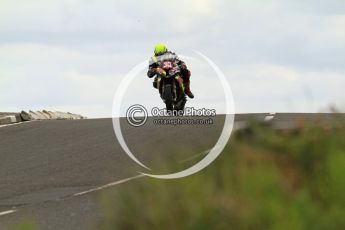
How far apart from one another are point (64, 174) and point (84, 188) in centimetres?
169

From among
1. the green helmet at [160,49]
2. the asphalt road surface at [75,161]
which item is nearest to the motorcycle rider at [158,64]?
the green helmet at [160,49]

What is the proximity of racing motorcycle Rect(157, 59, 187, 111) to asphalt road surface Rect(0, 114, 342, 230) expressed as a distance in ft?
4.11

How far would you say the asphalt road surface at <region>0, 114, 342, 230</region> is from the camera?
9.19 meters

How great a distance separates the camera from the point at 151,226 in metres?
6.56

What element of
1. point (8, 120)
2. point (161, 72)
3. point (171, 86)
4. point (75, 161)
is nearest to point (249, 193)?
point (75, 161)

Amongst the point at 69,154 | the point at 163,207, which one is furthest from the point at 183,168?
the point at 69,154

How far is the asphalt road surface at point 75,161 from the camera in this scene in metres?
9.19

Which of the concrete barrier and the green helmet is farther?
the concrete barrier

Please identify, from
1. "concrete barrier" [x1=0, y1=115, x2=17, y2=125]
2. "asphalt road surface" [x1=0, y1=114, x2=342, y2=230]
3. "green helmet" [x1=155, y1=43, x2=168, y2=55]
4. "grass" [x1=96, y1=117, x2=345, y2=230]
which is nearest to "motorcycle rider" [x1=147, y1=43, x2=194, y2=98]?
"green helmet" [x1=155, y1=43, x2=168, y2=55]

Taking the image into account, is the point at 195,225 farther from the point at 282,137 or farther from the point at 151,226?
the point at 282,137

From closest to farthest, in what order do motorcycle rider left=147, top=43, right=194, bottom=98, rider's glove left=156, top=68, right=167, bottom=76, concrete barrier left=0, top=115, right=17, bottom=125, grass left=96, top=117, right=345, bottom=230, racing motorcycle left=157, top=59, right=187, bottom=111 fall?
1. grass left=96, top=117, right=345, bottom=230
2. rider's glove left=156, top=68, right=167, bottom=76
3. racing motorcycle left=157, top=59, right=187, bottom=111
4. motorcycle rider left=147, top=43, right=194, bottom=98
5. concrete barrier left=0, top=115, right=17, bottom=125

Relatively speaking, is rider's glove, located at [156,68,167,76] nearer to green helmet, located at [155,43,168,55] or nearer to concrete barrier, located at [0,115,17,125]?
green helmet, located at [155,43,168,55]

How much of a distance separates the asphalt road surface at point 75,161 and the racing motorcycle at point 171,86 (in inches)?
49.3

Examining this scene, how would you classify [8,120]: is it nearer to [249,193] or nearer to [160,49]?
[160,49]
